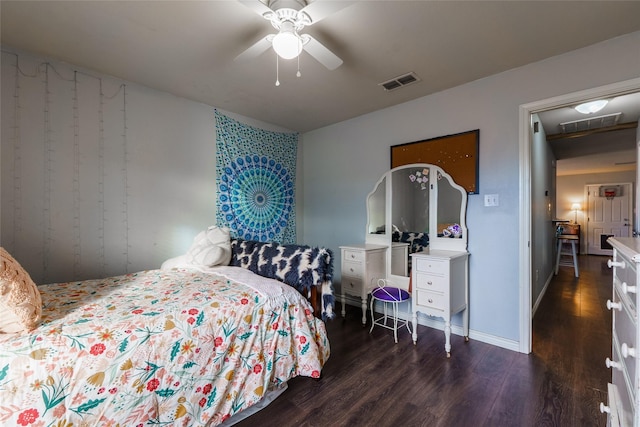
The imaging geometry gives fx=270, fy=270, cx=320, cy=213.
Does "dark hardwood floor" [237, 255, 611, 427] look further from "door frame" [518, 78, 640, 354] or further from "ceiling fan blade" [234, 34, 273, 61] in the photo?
"ceiling fan blade" [234, 34, 273, 61]

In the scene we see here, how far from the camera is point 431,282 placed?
2314 millimetres

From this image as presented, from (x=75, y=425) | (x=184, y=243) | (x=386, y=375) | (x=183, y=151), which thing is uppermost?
(x=183, y=151)

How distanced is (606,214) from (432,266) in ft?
26.1

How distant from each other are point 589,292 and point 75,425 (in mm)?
5440

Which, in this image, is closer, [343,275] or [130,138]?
[130,138]

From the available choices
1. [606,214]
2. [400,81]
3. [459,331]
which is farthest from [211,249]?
[606,214]

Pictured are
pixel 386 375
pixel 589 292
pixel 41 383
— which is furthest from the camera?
pixel 589 292

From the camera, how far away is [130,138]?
2.48 metres

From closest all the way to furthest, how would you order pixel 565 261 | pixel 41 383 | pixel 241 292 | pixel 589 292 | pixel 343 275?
pixel 41 383 < pixel 241 292 < pixel 343 275 < pixel 589 292 < pixel 565 261

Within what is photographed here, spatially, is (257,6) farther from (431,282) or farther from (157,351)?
(431,282)

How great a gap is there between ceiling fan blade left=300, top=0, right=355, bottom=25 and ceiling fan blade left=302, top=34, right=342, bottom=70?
133 mm

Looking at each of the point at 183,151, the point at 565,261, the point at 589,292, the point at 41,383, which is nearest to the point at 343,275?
the point at 183,151

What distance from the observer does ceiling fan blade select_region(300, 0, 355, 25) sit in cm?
132

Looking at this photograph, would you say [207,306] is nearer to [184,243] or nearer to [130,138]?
[184,243]
